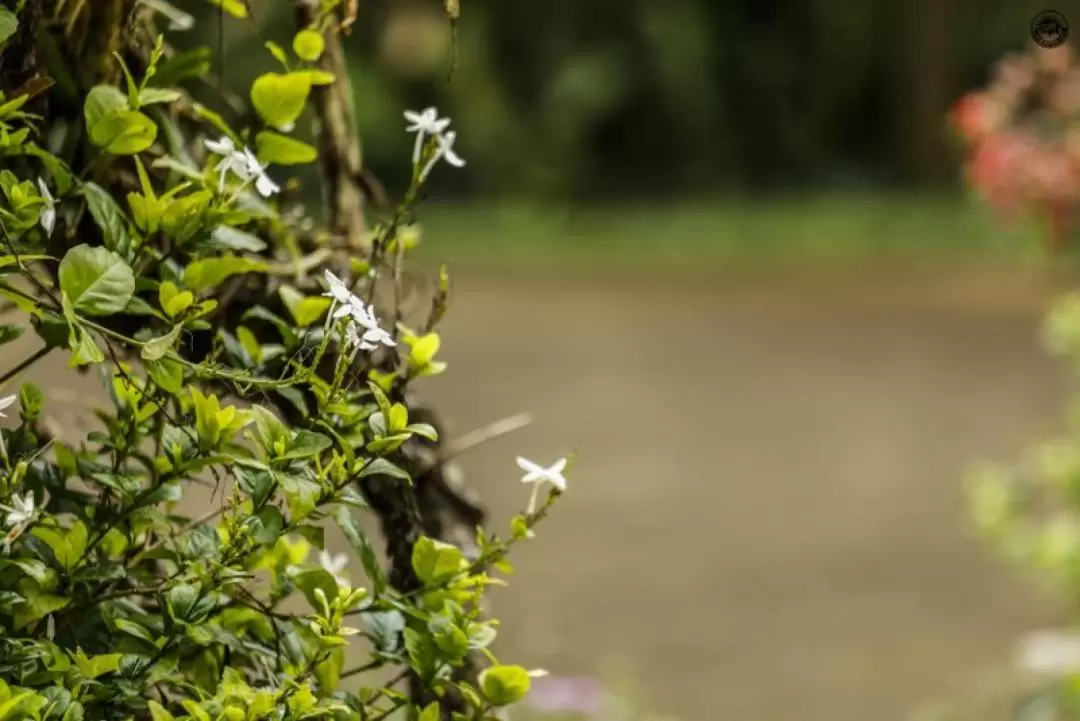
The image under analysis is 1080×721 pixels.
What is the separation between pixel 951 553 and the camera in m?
2.62

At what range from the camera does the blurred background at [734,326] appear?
226cm

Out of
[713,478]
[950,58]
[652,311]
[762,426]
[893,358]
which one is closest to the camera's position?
[713,478]

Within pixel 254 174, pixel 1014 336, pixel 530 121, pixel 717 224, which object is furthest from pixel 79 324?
pixel 530 121

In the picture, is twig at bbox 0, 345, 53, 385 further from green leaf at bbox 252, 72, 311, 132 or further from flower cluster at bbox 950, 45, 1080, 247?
flower cluster at bbox 950, 45, 1080, 247

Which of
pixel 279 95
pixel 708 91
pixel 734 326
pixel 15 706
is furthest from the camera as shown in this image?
pixel 708 91

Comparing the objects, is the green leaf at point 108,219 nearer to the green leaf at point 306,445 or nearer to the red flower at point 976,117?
the green leaf at point 306,445

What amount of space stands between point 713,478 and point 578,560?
56cm

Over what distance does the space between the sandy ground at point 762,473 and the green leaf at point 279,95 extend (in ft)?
1.57

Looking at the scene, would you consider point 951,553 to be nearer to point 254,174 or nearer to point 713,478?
point 713,478

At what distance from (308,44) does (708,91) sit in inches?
236

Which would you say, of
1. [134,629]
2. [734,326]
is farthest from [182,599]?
[734,326]

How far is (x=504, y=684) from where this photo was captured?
49cm

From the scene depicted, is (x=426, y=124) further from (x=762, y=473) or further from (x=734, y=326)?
(x=734, y=326)

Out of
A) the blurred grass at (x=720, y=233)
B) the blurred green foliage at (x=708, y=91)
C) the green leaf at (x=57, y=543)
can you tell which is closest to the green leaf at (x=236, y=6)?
the green leaf at (x=57, y=543)
